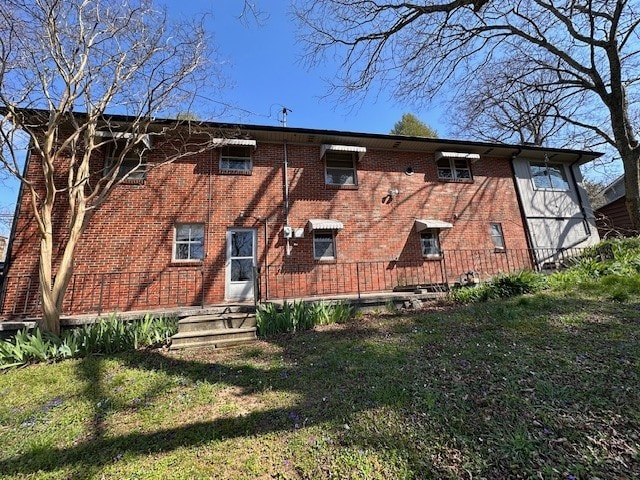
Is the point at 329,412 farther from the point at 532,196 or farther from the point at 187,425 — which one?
the point at 532,196

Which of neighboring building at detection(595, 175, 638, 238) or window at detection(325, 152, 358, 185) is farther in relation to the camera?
neighboring building at detection(595, 175, 638, 238)

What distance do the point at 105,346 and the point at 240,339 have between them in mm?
2332

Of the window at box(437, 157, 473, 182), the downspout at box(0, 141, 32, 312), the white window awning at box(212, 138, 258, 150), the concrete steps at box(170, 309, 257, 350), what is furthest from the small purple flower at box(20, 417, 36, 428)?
the window at box(437, 157, 473, 182)

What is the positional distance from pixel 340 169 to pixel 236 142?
3663 mm

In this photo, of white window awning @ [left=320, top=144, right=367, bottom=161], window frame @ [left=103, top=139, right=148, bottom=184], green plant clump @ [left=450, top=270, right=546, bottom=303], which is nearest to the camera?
green plant clump @ [left=450, top=270, right=546, bottom=303]

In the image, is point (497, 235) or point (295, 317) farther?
point (497, 235)

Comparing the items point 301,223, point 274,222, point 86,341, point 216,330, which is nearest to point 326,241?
point 301,223

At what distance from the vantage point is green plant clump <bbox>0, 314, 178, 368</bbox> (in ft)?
16.1

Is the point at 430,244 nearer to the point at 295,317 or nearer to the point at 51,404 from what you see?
the point at 295,317

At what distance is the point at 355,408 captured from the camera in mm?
3143

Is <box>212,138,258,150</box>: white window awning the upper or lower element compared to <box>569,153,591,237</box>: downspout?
upper

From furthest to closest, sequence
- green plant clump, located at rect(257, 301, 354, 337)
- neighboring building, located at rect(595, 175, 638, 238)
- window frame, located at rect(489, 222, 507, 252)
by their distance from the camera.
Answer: neighboring building, located at rect(595, 175, 638, 238) → window frame, located at rect(489, 222, 507, 252) → green plant clump, located at rect(257, 301, 354, 337)

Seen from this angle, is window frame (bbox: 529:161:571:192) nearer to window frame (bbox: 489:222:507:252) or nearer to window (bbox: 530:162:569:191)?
window (bbox: 530:162:569:191)

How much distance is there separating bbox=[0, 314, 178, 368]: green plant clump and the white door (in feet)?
9.87
